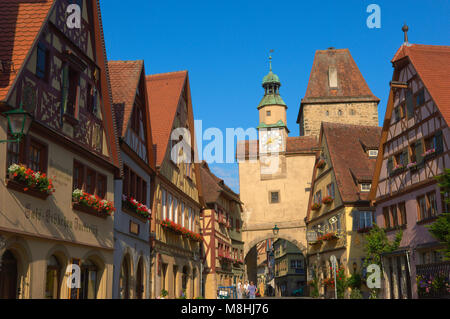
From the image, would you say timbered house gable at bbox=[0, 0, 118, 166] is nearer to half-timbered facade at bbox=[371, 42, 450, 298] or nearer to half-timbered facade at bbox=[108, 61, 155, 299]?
half-timbered facade at bbox=[108, 61, 155, 299]

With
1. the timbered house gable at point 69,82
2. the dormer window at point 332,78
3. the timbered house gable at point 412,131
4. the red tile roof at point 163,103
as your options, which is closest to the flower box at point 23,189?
the timbered house gable at point 69,82

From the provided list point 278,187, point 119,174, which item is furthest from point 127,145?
point 278,187

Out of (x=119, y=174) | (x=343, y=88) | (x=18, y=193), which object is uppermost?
(x=343, y=88)

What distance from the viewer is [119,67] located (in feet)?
68.1

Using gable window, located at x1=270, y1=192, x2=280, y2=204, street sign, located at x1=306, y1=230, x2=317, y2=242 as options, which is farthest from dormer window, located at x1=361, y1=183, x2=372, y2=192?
gable window, located at x1=270, y1=192, x2=280, y2=204

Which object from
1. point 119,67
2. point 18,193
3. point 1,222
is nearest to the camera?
point 1,222

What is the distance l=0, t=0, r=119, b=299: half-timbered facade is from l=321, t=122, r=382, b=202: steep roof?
60.8ft

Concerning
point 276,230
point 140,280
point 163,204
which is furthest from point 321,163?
point 140,280

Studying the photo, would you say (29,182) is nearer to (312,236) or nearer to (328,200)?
(328,200)

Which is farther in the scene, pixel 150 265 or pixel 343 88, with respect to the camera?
pixel 343 88

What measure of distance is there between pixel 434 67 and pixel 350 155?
1109cm

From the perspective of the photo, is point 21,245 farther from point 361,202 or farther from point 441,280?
point 361,202

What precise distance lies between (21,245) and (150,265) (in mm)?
11048

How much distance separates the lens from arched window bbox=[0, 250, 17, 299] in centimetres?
1067
